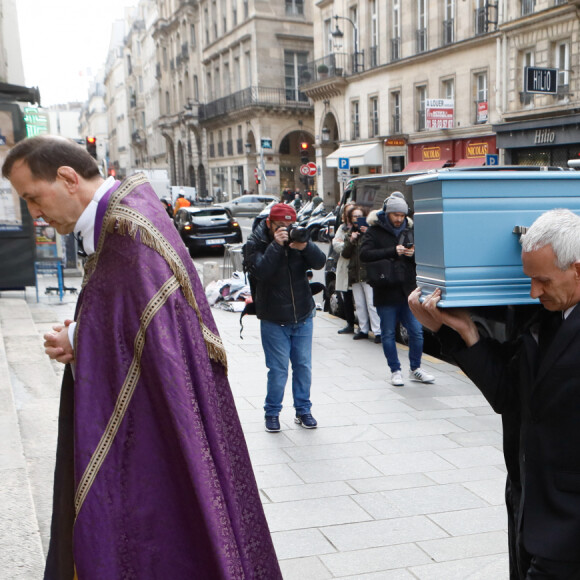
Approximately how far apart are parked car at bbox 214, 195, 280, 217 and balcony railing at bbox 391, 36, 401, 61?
39.5 ft

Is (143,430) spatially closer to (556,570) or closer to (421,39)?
(556,570)

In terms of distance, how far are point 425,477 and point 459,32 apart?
2516 cm

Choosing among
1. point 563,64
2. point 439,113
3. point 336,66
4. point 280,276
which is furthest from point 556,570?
point 336,66

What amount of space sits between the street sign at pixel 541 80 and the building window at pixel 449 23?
25.6 ft

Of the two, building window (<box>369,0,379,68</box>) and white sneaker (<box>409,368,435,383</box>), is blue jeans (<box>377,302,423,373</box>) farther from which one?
building window (<box>369,0,379,68</box>)

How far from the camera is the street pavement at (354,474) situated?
3770 millimetres

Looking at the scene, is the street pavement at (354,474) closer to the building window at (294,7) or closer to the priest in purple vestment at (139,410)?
the priest in purple vestment at (139,410)

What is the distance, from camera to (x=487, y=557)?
3.84 metres

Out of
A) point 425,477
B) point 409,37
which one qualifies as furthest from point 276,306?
point 409,37

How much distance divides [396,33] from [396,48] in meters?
0.68

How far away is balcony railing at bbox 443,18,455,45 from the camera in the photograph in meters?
27.7

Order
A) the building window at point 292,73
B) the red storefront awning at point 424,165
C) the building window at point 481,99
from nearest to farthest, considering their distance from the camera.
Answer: the building window at point 481,99 → the red storefront awning at point 424,165 → the building window at point 292,73

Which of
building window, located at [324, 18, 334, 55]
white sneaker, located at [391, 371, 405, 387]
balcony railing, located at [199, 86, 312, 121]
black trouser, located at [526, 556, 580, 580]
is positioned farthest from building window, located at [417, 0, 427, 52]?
black trouser, located at [526, 556, 580, 580]

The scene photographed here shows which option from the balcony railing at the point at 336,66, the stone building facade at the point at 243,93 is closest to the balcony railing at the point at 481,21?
the balcony railing at the point at 336,66
